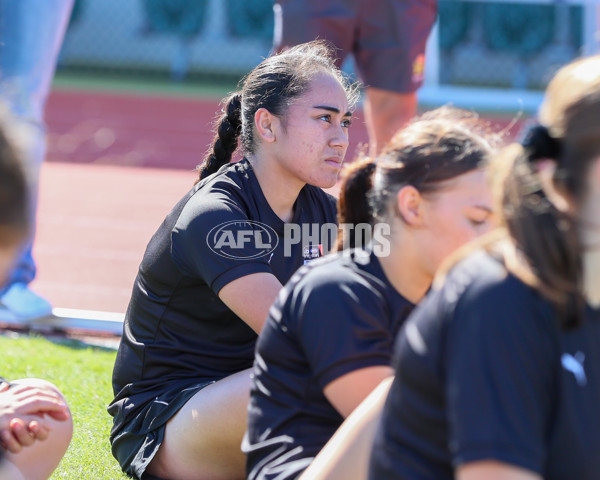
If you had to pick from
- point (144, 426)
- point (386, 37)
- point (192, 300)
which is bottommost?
point (144, 426)

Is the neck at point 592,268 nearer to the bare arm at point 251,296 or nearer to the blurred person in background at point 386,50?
the bare arm at point 251,296

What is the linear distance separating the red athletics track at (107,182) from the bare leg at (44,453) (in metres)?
2.36

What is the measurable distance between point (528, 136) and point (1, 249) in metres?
0.83

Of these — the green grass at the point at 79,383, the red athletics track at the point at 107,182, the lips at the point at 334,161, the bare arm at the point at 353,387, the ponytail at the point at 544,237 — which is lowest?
the red athletics track at the point at 107,182

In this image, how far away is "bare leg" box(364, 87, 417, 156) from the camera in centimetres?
476

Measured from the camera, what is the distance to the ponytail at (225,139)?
2971 mm

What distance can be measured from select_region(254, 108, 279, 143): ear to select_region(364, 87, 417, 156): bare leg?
1934 millimetres

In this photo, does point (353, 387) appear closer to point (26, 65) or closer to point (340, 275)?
point (340, 275)

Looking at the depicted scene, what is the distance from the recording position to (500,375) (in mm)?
1267

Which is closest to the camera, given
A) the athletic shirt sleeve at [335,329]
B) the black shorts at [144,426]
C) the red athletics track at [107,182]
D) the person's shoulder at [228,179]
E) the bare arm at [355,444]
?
the bare arm at [355,444]

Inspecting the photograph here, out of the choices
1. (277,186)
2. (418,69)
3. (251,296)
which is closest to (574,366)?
(251,296)

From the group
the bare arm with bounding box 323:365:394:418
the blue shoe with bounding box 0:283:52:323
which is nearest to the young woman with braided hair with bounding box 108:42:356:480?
the bare arm with bounding box 323:365:394:418

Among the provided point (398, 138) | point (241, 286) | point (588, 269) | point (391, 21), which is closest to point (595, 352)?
point (588, 269)

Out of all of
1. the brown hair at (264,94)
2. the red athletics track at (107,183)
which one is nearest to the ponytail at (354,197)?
the brown hair at (264,94)
